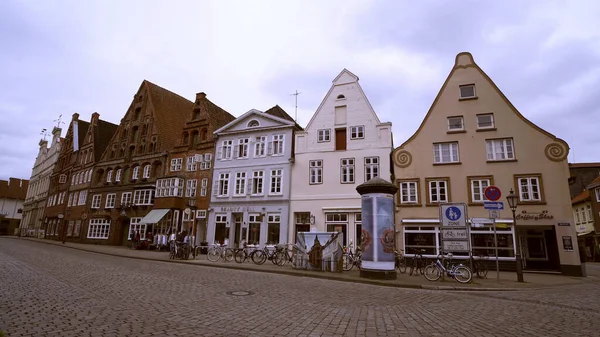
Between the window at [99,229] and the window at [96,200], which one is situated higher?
the window at [96,200]

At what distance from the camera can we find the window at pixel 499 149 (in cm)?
2247

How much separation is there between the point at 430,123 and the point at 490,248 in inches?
369

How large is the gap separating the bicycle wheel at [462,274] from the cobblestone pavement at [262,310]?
238cm

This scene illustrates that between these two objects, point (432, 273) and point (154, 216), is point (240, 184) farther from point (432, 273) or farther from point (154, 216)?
point (432, 273)

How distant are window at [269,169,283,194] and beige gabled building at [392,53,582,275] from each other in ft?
31.1

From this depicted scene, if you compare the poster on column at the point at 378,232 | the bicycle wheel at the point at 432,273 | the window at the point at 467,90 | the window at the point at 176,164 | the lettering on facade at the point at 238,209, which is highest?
the window at the point at 467,90

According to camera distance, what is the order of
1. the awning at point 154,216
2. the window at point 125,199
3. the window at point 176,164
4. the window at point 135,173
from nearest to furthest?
the awning at point 154,216, the window at point 176,164, the window at point 125,199, the window at point 135,173

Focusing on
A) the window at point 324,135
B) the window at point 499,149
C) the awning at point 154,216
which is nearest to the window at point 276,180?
the window at point 324,135

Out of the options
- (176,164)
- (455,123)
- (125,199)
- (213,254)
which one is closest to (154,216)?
(176,164)

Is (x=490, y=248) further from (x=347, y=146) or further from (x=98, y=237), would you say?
(x=98, y=237)

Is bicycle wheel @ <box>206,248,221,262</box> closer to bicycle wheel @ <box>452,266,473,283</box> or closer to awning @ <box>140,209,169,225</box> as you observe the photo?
awning @ <box>140,209,169,225</box>

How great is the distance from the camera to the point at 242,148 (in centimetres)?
3128

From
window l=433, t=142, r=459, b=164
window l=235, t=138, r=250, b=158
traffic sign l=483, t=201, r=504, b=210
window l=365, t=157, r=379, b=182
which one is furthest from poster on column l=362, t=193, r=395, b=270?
window l=235, t=138, r=250, b=158

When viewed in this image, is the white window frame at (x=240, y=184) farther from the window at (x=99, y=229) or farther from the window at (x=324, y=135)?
the window at (x=99, y=229)
